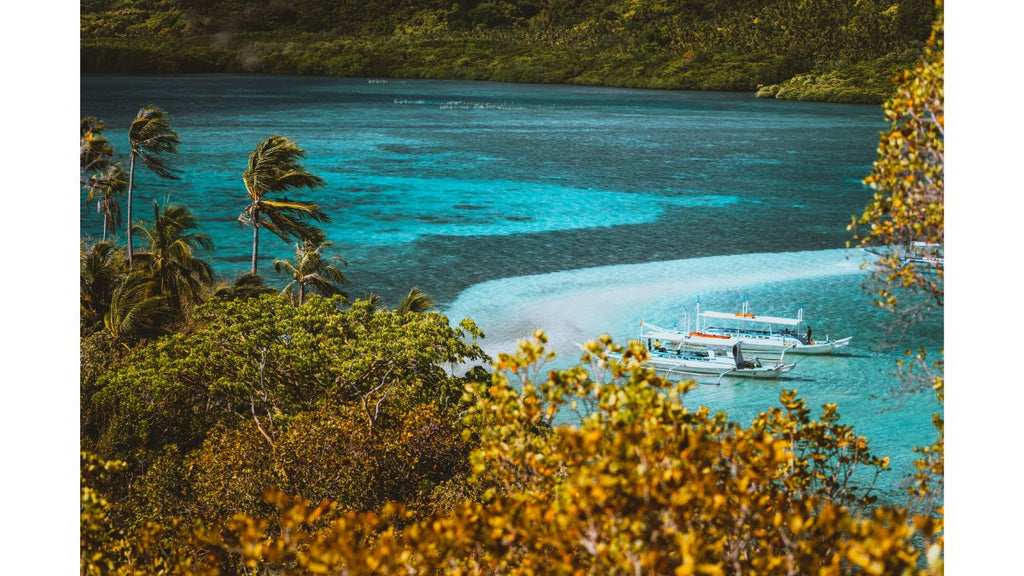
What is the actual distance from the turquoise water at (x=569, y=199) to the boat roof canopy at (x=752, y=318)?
64mm

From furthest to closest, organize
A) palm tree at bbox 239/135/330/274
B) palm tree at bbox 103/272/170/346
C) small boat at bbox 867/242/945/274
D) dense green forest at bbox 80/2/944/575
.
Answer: palm tree at bbox 239/135/330/274 → palm tree at bbox 103/272/170/346 → small boat at bbox 867/242/945/274 → dense green forest at bbox 80/2/944/575

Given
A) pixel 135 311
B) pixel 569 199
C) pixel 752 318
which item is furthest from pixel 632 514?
pixel 135 311

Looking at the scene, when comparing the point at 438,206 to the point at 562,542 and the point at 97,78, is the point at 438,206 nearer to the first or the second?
the point at 97,78

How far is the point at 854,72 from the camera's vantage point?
5152 millimetres

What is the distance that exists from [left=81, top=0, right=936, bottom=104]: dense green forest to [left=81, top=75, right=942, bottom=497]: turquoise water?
0.13 meters

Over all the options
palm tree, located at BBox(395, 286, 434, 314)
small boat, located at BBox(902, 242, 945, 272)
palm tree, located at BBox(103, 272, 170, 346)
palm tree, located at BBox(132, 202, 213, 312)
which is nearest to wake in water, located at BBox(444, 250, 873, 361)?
palm tree, located at BBox(395, 286, 434, 314)

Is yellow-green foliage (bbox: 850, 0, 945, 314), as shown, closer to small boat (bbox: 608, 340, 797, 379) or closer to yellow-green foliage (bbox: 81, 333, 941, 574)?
yellow-green foliage (bbox: 81, 333, 941, 574)

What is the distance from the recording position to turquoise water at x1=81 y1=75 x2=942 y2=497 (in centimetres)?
514

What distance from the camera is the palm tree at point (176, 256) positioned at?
21.7ft

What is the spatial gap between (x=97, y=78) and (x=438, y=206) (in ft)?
8.16

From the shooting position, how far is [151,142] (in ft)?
20.8
